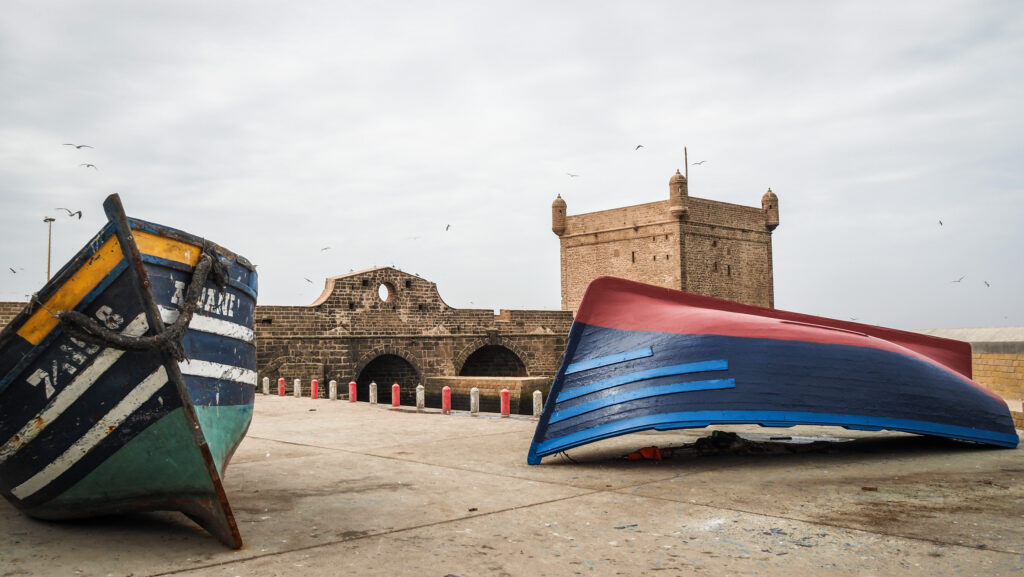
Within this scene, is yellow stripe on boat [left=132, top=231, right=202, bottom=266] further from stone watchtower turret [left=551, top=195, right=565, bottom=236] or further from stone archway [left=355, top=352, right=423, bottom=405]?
stone watchtower turret [left=551, top=195, right=565, bottom=236]

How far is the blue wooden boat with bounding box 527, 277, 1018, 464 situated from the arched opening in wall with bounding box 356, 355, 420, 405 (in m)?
19.8

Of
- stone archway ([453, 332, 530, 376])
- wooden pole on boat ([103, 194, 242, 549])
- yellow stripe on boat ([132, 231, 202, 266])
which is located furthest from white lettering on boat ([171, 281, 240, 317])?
stone archway ([453, 332, 530, 376])

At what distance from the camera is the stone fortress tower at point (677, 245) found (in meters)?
36.2

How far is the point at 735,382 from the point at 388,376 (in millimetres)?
21777

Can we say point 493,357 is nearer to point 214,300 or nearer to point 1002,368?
point 1002,368

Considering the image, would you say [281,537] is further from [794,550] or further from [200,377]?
[794,550]

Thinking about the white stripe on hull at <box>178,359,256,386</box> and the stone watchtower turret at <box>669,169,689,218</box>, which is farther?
the stone watchtower turret at <box>669,169,689,218</box>

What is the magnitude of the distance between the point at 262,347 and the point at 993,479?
64.3 feet

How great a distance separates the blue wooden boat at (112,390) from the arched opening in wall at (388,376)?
22145mm

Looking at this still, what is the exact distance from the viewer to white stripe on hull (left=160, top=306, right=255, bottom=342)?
4.30m

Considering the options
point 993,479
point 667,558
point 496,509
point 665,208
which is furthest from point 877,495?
point 665,208

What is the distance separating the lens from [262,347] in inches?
872

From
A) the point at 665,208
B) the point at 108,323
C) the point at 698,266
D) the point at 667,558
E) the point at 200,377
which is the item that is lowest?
the point at 667,558

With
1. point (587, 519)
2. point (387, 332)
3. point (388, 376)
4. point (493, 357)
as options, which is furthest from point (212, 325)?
point (493, 357)
